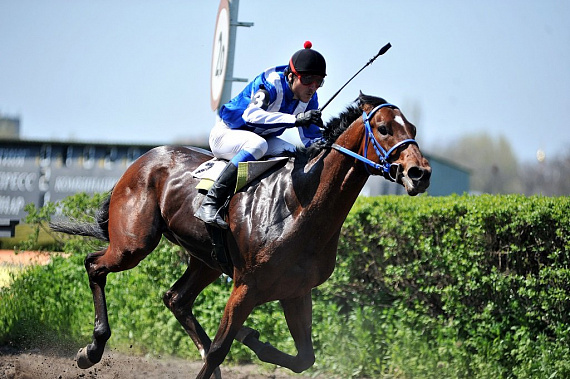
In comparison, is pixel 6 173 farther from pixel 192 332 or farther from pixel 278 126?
pixel 278 126

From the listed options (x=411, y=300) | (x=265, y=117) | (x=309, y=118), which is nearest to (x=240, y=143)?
(x=265, y=117)

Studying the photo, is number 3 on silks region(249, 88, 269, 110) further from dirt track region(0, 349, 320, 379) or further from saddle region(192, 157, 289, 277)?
dirt track region(0, 349, 320, 379)

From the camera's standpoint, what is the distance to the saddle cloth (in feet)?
16.1

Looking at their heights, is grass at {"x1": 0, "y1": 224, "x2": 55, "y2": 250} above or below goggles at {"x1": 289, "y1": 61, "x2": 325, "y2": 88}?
A: below

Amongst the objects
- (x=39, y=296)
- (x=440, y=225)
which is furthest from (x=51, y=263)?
(x=440, y=225)

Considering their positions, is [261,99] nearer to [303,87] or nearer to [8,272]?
[303,87]

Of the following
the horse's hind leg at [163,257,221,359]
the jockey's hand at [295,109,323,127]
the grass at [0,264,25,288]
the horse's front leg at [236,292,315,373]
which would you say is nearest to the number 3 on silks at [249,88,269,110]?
the jockey's hand at [295,109,323,127]

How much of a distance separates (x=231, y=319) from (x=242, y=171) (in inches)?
40.9

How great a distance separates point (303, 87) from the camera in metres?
4.89

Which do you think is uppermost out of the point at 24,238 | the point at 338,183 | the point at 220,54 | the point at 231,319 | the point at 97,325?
the point at 220,54

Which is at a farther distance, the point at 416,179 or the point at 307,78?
the point at 307,78

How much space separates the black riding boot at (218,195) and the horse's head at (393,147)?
1023 mm

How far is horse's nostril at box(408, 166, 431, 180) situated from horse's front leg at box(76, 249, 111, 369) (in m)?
2.87

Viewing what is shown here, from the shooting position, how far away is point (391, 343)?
642 cm
